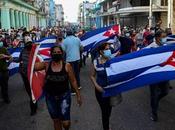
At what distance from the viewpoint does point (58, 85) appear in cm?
609

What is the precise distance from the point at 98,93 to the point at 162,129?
164 centimetres

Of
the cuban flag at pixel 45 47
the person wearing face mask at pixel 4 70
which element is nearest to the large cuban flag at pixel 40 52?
the cuban flag at pixel 45 47

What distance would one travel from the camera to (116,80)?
6.68 meters

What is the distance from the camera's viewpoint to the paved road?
7.87 meters

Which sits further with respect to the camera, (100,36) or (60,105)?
(100,36)

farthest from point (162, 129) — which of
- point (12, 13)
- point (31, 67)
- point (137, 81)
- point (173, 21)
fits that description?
point (12, 13)

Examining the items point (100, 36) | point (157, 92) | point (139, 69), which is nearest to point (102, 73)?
point (139, 69)

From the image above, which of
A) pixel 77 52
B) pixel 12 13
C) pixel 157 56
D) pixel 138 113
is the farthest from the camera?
pixel 12 13

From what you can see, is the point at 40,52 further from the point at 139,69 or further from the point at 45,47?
the point at 139,69

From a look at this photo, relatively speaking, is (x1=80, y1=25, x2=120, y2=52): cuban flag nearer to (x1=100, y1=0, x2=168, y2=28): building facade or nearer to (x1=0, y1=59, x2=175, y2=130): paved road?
(x1=0, y1=59, x2=175, y2=130): paved road

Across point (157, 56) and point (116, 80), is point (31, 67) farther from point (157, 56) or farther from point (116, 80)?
point (157, 56)

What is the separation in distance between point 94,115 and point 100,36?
6.17 metres

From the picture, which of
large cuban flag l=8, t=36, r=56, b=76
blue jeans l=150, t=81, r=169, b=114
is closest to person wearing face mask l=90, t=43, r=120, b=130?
blue jeans l=150, t=81, r=169, b=114

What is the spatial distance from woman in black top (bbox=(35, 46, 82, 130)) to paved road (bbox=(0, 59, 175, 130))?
1.64 meters
